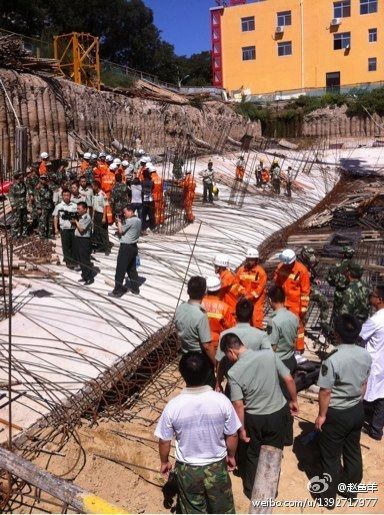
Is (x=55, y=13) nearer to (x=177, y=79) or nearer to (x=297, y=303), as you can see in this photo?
(x=177, y=79)

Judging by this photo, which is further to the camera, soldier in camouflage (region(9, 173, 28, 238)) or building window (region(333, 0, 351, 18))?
building window (region(333, 0, 351, 18))

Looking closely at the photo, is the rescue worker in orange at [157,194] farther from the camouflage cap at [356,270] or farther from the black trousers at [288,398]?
the black trousers at [288,398]

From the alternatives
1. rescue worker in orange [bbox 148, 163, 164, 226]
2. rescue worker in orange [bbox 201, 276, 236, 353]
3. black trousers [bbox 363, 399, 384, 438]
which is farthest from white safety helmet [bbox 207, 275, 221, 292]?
rescue worker in orange [bbox 148, 163, 164, 226]

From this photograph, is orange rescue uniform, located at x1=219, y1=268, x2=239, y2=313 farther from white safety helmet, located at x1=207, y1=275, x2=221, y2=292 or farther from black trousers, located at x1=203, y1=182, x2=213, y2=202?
black trousers, located at x1=203, y1=182, x2=213, y2=202

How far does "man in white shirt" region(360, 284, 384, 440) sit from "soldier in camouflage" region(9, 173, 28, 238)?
6.57m

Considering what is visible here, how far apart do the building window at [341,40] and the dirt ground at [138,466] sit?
129ft

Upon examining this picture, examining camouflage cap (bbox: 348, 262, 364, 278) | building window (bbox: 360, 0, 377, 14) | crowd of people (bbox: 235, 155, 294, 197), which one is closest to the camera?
camouflage cap (bbox: 348, 262, 364, 278)

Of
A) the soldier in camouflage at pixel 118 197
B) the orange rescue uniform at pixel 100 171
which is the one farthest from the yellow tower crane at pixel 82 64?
the soldier in camouflage at pixel 118 197

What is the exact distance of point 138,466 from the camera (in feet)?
14.2

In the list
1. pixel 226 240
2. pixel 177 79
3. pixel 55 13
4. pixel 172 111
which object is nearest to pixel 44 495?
pixel 226 240

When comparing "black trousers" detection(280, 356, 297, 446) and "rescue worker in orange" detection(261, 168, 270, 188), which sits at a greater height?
"rescue worker in orange" detection(261, 168, 270, 188)

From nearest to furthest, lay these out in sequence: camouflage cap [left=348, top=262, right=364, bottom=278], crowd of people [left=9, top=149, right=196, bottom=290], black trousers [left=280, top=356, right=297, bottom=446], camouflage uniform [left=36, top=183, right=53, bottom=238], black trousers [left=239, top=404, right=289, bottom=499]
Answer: black trousers [left=239, top=404, right=289, bottom=499] → black trousers [left=280, top=356, right=297, bottom=446] → camouflage cap [left=348, top=262, right=364, bottom=278] → crowd of people [left=9, top=149, right=196, bottom=290] → camouflage uniform [left=36, top=183, right=53, bottom=238]

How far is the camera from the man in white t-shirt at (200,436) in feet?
9.73

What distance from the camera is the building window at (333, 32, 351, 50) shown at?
128 ft
